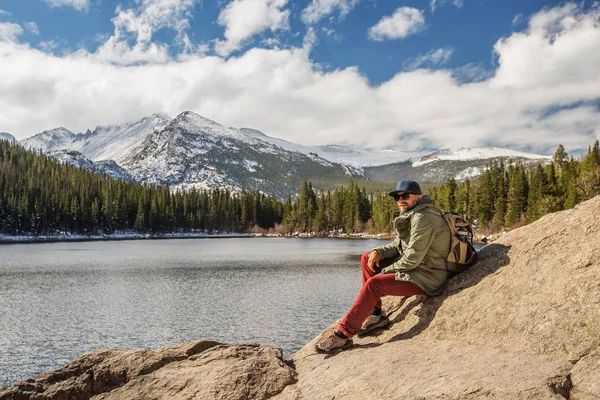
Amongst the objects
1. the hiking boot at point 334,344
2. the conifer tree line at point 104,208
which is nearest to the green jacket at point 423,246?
the hiking boot at point 334,344

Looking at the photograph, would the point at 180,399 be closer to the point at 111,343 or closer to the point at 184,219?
the point at 111,343

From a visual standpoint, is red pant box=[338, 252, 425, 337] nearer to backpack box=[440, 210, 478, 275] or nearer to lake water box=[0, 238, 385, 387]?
backpack box=[440, 210, 478, 275]

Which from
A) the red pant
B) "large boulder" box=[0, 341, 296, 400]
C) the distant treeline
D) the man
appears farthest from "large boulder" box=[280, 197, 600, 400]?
the distant treeline

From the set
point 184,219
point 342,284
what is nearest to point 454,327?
point 342,284

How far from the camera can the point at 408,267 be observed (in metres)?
8.05

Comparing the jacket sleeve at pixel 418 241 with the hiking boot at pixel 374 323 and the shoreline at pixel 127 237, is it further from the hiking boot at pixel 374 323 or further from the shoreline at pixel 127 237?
the shoreline at pixel 127 237

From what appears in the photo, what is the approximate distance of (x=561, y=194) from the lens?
95188mm

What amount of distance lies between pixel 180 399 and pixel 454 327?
180 inches

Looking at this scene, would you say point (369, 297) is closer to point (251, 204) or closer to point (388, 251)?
point (388, 251)

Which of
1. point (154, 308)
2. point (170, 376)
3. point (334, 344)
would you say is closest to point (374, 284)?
point (334, 344)

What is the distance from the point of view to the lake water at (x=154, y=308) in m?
21.8

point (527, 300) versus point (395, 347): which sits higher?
point (527, 300)

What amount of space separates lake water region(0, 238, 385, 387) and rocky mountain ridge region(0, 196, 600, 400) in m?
11.4

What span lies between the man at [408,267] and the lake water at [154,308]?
12.5m
